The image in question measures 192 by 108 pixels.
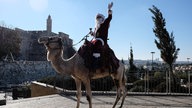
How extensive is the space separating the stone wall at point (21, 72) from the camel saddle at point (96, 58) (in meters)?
41.3

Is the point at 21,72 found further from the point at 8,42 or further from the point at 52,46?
the point at 52,46

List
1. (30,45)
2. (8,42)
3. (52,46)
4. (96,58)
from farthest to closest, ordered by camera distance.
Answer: (30,45)
(8,42)
(96,58)
(52,46)

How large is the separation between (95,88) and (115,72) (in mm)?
11443

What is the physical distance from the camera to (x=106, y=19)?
892cm

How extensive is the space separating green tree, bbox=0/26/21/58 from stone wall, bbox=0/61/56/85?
680 centimetres

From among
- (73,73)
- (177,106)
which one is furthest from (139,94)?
(73,73)

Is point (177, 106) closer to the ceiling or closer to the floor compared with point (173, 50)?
closer to the floor

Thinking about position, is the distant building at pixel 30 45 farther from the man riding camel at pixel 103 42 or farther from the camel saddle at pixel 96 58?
the camel saddle at pixel 96 58

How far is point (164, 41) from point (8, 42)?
1728 inches

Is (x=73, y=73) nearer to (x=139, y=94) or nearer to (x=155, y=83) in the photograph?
(x=139, y=94)

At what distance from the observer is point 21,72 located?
56312mm

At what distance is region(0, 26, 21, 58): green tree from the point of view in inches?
2489

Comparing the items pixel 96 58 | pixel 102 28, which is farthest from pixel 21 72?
pixel 96 58

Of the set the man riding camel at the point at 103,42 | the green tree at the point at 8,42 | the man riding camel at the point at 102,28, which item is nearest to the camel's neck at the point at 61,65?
the man riding camel at the point at 103,42
